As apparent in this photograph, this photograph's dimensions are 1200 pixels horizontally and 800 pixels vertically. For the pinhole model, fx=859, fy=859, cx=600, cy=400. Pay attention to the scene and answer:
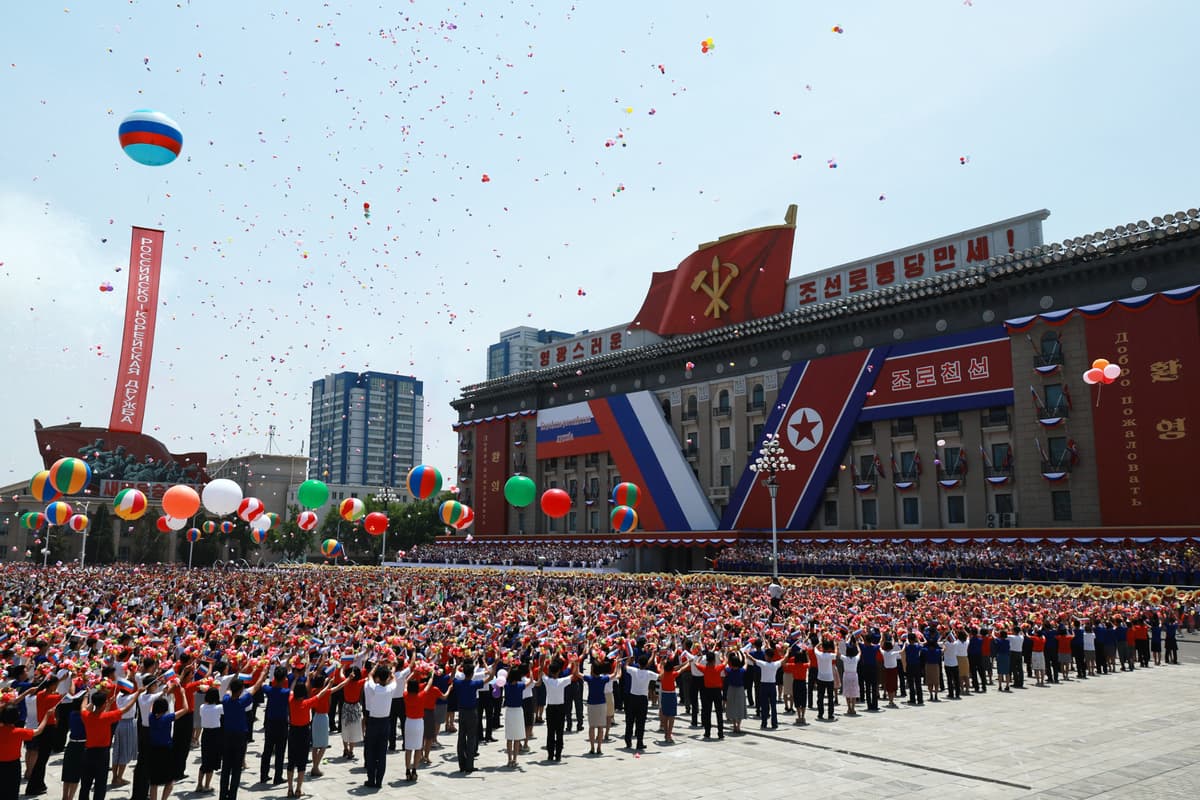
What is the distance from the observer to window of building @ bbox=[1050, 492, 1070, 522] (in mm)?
45656

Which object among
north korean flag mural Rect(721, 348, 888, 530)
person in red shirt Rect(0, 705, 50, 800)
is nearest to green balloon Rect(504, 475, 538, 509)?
person in red shirt Rect(0, 705, 50, 800)

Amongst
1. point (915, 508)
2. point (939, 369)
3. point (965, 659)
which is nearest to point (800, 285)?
point (939, 369)

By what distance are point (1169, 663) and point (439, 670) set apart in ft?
71.9

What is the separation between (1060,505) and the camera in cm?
4597

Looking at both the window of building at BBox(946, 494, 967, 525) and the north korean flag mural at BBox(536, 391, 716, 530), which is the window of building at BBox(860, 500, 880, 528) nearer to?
the window of building at BBox(946, 494, 967, 525)

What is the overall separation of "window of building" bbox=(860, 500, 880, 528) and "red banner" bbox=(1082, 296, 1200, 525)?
1410 centimetres

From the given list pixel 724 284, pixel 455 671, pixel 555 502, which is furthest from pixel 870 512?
pixel 455 671

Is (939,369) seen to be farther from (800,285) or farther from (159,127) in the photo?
(159,127)

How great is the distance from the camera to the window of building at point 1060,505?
45.7 m

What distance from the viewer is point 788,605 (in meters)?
27.5

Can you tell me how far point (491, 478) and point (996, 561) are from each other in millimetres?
50855

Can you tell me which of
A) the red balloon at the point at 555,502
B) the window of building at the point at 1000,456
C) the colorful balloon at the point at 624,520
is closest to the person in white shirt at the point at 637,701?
the red balloon at the point at 555,502

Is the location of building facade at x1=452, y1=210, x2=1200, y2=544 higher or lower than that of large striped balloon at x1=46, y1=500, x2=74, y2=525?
higher

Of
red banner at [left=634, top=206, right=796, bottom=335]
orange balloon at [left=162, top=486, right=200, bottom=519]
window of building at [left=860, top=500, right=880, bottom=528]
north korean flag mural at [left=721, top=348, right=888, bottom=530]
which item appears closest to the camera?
orange balloon at [left=162, top=486, right=200, bottom=519]
